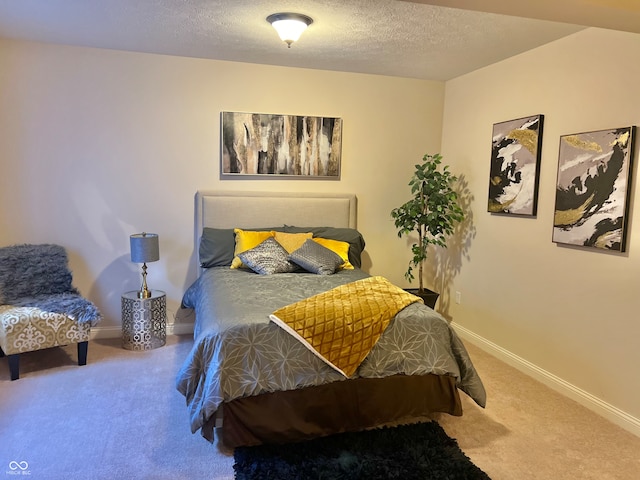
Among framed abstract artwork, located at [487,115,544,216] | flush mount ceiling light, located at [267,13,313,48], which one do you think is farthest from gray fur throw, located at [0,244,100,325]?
framed abstract artwork, located at [487,115,544,216]

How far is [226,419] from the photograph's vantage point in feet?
7.52

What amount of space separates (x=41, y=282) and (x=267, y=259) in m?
1.81

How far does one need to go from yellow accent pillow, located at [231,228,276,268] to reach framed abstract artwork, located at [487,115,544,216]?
1.99 meters

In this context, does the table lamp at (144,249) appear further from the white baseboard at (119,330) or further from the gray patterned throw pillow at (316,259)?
the gray patterned throw pillow at (316,259)

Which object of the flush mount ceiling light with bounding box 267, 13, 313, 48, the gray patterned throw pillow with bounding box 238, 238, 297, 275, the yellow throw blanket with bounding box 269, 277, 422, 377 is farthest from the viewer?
the gray patterned throw pillow with bounding box 238, 238, 297, 275

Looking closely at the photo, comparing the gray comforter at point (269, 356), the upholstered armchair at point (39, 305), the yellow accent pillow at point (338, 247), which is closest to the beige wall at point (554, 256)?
the gray comforter at point (269, 356)

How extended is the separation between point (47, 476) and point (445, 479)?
6.25ft

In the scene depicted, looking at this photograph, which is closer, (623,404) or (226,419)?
(226,419)

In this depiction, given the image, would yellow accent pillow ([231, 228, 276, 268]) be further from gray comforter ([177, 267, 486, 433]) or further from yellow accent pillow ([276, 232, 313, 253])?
gray comforter ([177, 267, 486, 433])

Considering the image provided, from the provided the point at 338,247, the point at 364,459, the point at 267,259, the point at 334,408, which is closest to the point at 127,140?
the point at 267,259

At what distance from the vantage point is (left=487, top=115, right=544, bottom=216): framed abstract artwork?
337 cm

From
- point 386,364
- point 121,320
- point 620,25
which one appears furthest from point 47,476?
point 620,25

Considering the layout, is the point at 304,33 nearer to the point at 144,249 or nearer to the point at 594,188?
the point at 144,249

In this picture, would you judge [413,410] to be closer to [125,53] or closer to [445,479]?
[445,479]
